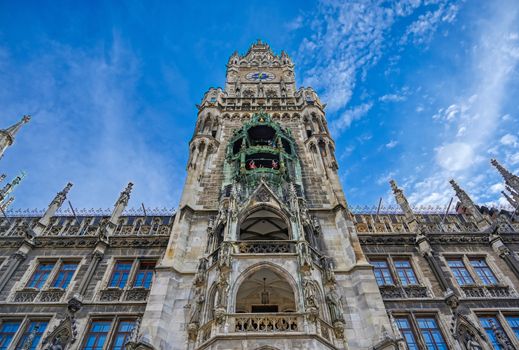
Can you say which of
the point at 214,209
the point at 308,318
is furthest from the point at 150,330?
the point at 214,209

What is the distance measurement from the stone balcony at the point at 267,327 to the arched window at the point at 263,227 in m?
7.27

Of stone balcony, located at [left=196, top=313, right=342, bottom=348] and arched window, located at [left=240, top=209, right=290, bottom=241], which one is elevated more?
arched window, located at [left=240, top=209, right=290, bottom=241]

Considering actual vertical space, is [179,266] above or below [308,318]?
above

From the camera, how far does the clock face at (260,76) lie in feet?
141

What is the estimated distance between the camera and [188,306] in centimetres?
1650

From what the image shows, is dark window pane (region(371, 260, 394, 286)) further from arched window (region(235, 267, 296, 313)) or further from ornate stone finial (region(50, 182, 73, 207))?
ornate stone finial (region(50, 182, 73, 207))

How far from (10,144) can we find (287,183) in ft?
86.0

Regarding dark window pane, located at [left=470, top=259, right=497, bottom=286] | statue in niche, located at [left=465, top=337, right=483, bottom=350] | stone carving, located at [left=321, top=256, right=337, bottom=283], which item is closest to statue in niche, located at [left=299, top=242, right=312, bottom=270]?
stone carving, located at [left=321, top=256, right=337, bottom=283]

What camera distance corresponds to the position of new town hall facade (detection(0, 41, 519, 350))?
1533cm

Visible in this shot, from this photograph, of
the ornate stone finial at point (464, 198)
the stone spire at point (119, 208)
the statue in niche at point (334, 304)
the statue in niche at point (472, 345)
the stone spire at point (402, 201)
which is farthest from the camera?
the ornate stone finial at point (464, 198)

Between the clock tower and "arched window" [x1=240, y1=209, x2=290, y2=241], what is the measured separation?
0.06 metres

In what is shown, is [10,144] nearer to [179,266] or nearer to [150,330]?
[179,266]

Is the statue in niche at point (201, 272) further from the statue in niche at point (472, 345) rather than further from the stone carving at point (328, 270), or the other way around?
the statue in niche at point (472, 345)

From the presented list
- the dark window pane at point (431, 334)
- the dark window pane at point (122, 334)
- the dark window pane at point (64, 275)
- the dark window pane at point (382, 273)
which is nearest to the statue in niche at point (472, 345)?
the dark window pane at point (431, 334)
